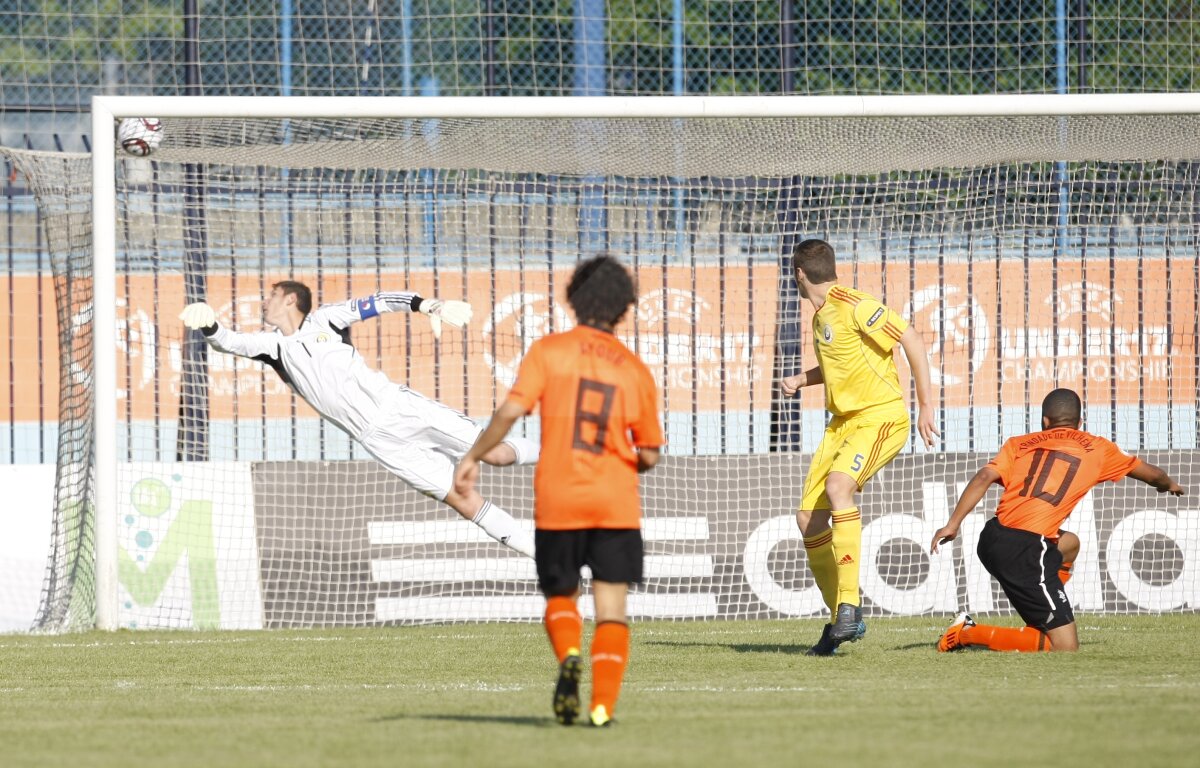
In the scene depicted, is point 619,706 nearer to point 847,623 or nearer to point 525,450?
point 525,450

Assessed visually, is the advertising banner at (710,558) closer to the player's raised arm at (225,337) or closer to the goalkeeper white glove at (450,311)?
the player's raised arm at (225,337)

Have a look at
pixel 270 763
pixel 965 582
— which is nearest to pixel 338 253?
pixel 965 582

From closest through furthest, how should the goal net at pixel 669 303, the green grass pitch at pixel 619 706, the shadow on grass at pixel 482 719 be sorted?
the green grass pitch at pixel 619 706 → the shadow on grass at pixel 482 719 → the goal net at pixel 669 303

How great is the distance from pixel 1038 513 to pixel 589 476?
142 inches

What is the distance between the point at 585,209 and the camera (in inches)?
461

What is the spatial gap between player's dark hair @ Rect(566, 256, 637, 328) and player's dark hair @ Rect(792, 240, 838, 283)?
9.53ft

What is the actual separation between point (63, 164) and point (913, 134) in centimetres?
564

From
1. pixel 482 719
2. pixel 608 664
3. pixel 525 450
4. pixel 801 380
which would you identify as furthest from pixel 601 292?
pixel 801 380

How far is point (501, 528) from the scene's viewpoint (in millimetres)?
8609

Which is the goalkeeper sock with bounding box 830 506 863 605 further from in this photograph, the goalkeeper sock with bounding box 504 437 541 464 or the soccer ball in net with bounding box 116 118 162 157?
the soccer ball in net with bounding box 116 118 162 157

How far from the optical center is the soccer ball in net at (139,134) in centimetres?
962

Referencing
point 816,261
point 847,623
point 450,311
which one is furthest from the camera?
point 450,311

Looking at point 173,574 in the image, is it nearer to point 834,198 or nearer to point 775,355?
point 775,355

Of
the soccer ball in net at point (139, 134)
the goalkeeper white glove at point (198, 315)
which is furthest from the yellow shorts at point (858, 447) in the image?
the soccer ball in net at point (139, 134)
